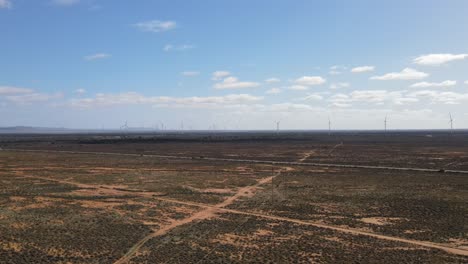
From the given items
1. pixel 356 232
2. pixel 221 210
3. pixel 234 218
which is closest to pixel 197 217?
pixel 234 218

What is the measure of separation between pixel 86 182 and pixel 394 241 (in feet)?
114

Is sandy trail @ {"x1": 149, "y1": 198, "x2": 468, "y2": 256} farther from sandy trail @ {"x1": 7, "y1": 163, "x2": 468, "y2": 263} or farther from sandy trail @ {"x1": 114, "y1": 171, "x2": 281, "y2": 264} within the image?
sandy trail @ {"x1": 114, "y1": 171, "x2": 281, "y2": 264}

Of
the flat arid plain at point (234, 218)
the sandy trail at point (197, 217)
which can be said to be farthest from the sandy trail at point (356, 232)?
the sandy trail at point (197, 217)

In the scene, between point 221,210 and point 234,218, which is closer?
point 234,218

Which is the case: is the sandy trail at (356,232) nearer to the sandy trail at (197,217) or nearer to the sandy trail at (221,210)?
the sandy trail at (221,210)

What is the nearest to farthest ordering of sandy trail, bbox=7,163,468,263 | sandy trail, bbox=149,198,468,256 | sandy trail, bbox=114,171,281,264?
1. sandy trail, bbox=114,171,281,264
2. sandy trail, bbox=149,198,468,256
3. sandy trail, bbox=7,163,468,263

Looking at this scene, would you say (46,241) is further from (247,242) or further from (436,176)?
(436,176)

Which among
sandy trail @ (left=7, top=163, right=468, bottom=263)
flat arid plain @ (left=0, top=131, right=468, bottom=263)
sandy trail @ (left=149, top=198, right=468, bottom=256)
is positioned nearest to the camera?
flat arid plain @ (left=0, top=131, right=468, bottom=263)

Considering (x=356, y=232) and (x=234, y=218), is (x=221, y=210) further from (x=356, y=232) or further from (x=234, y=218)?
(x=356, y=232)

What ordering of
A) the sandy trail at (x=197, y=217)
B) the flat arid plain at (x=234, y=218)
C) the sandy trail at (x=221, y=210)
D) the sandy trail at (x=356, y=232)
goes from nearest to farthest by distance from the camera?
the flat arid plain at (x=234, y=218)
the sandy trail at (x=197, y=217)
the sandy trail at (x=356, y=232)
the sandy trail at (x=221, y=210)

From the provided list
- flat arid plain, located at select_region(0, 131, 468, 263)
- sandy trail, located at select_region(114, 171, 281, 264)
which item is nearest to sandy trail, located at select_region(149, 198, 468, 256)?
flat arid plain, located at select_region(0, 131, 468, 263)

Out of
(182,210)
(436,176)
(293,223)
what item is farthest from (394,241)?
(436,176)

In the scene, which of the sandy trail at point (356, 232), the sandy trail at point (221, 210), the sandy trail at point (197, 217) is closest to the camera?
the sandy trail at point (197, 217)

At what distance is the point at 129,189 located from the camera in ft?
134
